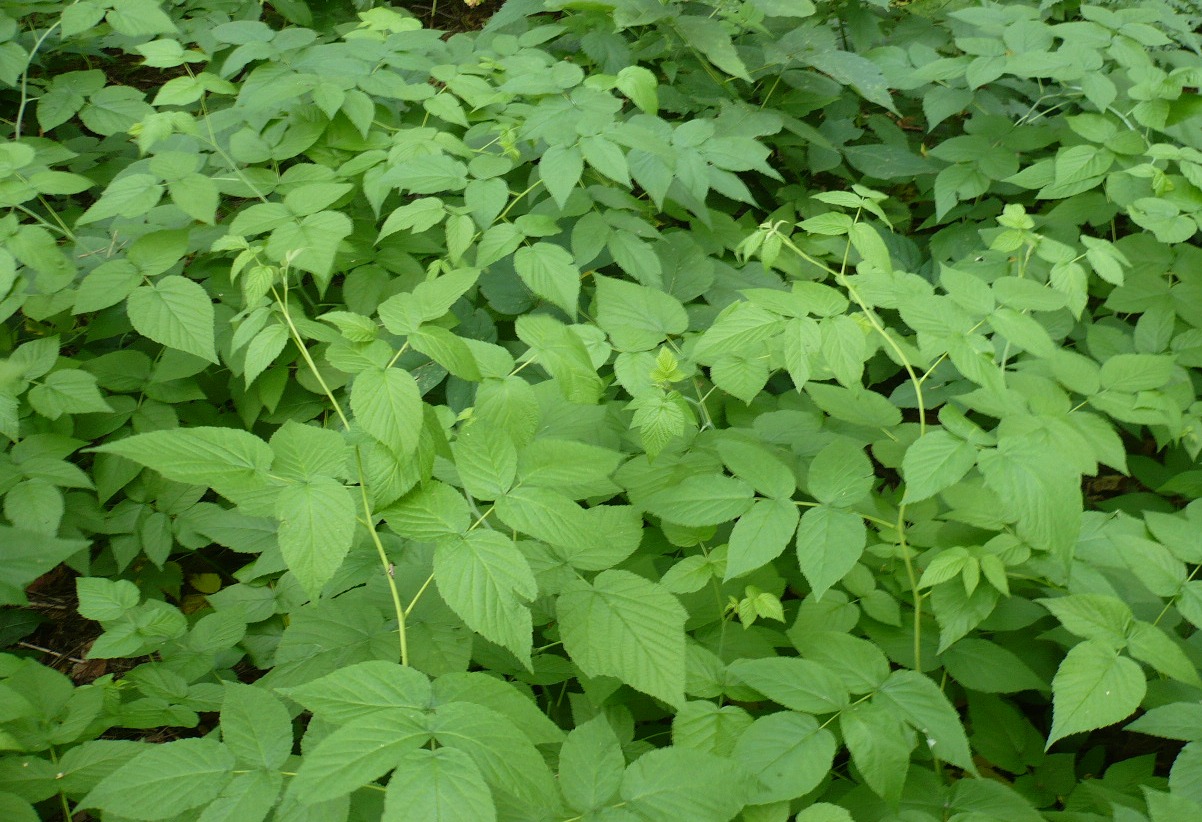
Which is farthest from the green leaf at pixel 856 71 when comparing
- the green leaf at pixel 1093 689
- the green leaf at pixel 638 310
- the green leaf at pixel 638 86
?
the green leaf at pixel 1093 689

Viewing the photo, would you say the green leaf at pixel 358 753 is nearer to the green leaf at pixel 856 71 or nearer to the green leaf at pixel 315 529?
the green leaf at pixel 315 529

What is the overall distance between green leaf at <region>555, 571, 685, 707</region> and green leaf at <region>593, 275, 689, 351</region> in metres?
0.70

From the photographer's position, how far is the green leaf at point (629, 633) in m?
1.16

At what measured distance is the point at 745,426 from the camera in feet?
6.77

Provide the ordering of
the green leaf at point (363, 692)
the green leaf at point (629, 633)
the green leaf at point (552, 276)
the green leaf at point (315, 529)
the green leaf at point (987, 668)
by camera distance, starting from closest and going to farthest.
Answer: the green leaf at point (363, 692)
the green leaf at point (315, 529)
the green leaf at point (629, 633)
the green leaf at point (987, 668)
the green leaf at point (552, 276)

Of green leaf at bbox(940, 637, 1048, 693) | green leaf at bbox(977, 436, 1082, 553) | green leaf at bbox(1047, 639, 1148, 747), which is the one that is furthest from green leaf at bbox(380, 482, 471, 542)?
green leaf at bbox(940, 637, 1048, 693)

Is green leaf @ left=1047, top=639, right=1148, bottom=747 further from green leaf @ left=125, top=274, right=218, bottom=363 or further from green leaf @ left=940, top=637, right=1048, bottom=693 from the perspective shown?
green leaf @ left=125, top=274, right=218, bottom=363

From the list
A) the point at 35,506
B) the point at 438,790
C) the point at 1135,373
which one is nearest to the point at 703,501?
the point at 438,790

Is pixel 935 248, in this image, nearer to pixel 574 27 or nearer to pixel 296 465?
pixel 574 27

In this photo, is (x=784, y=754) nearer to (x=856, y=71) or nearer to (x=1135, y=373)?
(x=1135, y=373)

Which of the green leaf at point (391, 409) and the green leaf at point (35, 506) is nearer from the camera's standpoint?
the green leaf at point (391, 409)

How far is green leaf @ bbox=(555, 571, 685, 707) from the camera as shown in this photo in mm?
1158

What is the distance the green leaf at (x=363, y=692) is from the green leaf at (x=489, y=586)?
0.10m

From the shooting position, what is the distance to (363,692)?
0.98 m
